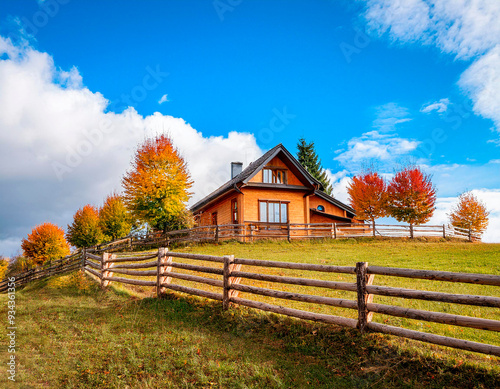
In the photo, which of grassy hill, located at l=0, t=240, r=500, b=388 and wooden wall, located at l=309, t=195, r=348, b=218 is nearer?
grassy hill, located at l=0, t=240, r=500, b=388

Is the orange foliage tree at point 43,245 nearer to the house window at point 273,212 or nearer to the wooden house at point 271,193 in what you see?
the wooden house at point 271,193

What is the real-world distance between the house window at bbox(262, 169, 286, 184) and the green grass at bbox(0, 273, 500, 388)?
1956 centimetres

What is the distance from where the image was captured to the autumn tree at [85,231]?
43.7m

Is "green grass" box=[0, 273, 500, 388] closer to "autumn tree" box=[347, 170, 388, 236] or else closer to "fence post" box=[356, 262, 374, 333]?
"fence post" box=[356, 262, 374, 333]

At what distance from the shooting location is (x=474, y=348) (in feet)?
18.1

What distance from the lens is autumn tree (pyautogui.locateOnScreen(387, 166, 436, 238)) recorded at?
114 ft

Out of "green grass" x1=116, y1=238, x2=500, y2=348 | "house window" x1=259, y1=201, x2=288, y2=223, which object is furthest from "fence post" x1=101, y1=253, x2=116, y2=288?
"house window" x1=259, y1=201, x2=288, y2=223

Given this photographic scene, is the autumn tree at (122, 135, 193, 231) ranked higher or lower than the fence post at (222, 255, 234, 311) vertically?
higher

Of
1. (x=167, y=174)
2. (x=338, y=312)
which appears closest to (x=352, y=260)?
(x=338, y=312)

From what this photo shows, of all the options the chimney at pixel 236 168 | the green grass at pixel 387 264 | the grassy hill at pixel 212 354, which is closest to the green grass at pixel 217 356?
the grassy hill at pixel 212 354

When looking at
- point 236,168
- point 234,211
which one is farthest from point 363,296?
point 236,168

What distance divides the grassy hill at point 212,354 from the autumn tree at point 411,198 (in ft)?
96.9

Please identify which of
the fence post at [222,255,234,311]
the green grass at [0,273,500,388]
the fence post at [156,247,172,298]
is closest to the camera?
the green grass at [0,273,500,388]

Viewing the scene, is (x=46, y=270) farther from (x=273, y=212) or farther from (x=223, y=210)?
(x=273, y=212)
